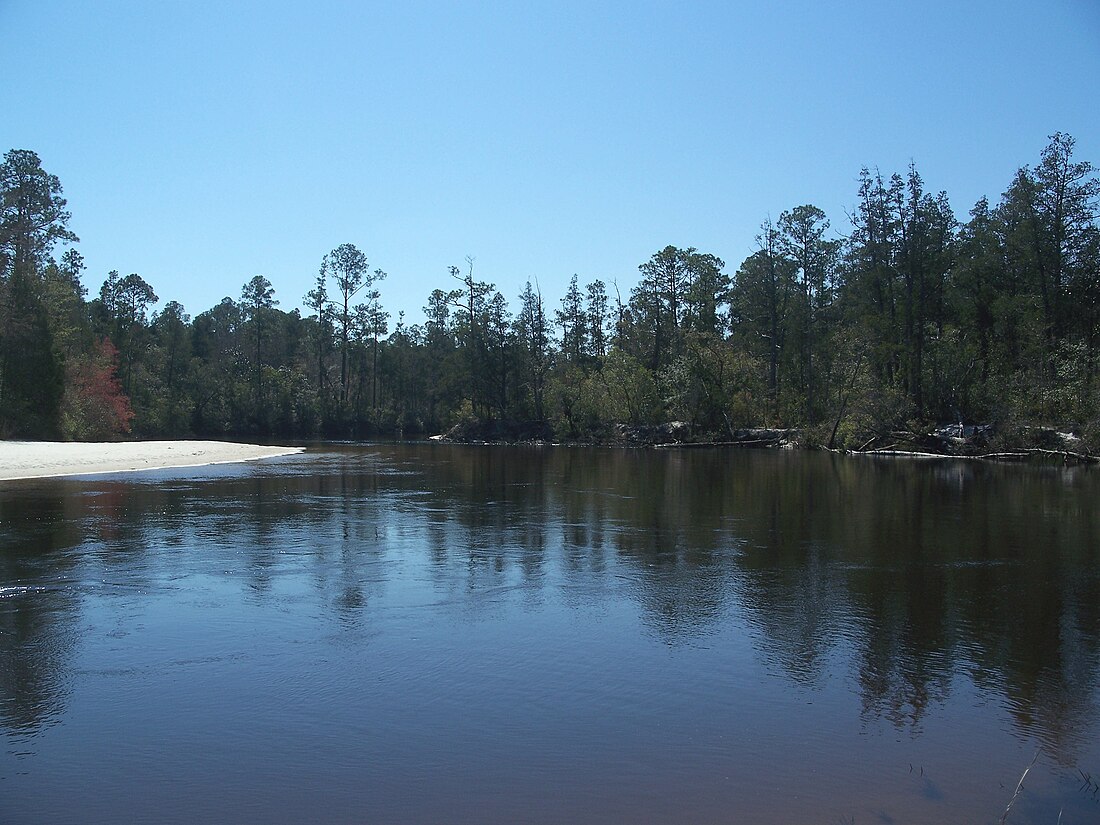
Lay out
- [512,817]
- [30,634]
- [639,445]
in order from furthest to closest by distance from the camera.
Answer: [639,445] → [30,634] → [512,817]

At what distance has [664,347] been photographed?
8062cm

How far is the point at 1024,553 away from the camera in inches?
651

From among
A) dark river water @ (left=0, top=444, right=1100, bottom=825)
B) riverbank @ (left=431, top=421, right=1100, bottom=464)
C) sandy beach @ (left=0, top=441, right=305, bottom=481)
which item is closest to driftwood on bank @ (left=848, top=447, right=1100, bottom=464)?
riverbank @ (left=431, top=421, right=1100, bottom=464)

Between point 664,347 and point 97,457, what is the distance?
5460 centimetres

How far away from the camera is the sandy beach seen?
3309 cm

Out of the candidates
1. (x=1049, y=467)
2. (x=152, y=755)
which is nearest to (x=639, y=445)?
(x=1049, y=467)

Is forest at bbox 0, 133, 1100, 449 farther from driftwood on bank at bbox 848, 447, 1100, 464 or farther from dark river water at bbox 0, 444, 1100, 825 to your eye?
dark river water at bbox 0, 444, 1100, 825

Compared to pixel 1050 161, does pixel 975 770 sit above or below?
below

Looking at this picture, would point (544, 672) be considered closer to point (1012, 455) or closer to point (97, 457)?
point (97, 457)

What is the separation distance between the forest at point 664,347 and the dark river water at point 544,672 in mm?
35631

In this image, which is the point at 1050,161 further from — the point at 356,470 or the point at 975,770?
the point at 975,770

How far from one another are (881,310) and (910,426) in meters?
12.2

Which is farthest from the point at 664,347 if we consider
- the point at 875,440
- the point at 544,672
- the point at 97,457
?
the point at 544,672

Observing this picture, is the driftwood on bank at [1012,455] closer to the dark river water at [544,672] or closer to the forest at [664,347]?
the forest at [664,347]
